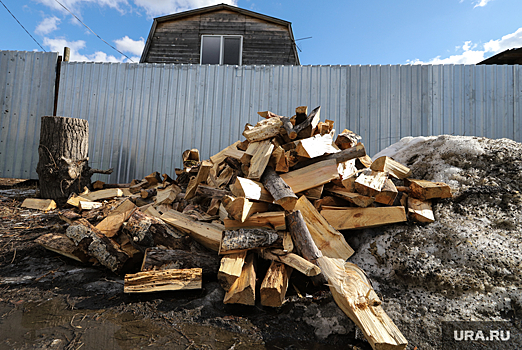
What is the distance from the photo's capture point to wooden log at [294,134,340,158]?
2.73 metres

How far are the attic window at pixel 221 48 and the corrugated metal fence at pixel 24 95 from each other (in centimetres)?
408

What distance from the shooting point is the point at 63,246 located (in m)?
2.69

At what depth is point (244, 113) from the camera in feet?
19.4

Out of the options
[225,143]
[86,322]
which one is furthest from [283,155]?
[225,143]

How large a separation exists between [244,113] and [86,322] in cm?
477

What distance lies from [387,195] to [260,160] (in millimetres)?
1219

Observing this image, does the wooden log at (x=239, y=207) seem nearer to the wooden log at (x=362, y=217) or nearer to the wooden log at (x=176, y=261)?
the wooden log at (x=176, y=261)

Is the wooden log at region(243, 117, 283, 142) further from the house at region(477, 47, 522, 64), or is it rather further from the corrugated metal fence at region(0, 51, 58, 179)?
the house at region(477, 47, 522, 64)

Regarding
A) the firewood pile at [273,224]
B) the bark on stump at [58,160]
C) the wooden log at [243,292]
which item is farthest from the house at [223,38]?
A: the wooden log at [243,292]

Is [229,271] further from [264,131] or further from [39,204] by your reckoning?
[39,204]

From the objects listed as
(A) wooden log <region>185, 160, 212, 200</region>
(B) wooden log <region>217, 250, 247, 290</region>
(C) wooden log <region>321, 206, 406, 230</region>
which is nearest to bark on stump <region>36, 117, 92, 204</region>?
(A) wooden log <region>185, 160, 212, 200</region>

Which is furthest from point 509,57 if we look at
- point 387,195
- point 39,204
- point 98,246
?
point 39,204

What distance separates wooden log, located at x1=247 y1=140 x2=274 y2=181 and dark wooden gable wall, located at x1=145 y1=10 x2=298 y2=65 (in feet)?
21.5

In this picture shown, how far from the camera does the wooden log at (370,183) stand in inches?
98.7
